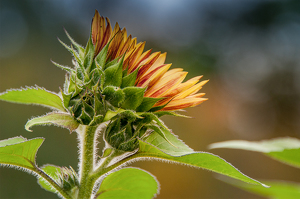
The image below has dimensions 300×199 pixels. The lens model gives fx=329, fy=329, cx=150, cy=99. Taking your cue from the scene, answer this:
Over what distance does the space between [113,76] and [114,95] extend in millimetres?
39

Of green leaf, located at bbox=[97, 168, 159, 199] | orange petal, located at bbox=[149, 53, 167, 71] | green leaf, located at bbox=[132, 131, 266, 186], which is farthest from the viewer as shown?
green leaf, located at bbox=[97, 168, 159, 199]

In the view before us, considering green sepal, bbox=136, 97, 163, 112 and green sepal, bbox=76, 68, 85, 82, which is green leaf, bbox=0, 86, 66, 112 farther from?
green sepal, bbox=136, 97, 163, 112

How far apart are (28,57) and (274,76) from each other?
6.27 m

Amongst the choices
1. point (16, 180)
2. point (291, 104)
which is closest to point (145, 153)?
point (16, 180)

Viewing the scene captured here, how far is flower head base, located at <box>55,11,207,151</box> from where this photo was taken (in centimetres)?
64

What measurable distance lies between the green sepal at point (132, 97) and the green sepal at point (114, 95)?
1cm

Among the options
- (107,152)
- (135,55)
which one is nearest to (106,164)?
(107,152)

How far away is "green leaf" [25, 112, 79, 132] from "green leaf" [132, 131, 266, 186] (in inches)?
5.4

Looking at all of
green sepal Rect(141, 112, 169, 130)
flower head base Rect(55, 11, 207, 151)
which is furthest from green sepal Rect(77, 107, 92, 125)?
green sepal Rect(141, 112, 169, 130)

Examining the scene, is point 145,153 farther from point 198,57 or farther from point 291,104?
point 291,104

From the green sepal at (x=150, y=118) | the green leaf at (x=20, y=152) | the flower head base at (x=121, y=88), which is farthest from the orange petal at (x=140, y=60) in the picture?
the green leaf at (x=20, y=152)

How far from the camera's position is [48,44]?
827 centimetres

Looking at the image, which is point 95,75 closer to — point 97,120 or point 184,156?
point 97,120

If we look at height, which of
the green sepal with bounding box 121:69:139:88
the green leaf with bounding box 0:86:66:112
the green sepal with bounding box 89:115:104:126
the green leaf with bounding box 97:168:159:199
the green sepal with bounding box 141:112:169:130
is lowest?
the green leaf with bounding box 97:168:159:199
